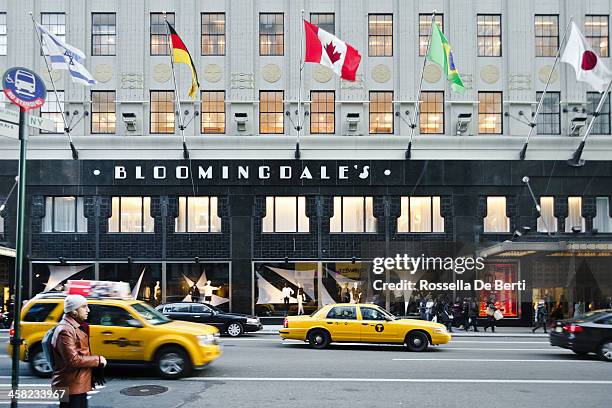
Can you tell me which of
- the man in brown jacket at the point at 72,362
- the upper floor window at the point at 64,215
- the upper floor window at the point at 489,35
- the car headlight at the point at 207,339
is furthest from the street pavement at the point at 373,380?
the upper floor window at the point at 489,35

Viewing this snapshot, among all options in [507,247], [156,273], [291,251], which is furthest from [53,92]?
[507,247]

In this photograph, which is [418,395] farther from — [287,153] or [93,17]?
[93,17]

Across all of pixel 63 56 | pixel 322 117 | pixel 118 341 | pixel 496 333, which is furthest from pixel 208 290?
pixel 118 341

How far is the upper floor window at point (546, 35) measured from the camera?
30.8 m

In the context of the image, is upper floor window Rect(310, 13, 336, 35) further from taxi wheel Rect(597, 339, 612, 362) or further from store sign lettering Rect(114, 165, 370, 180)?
taxi wheel Rect(597, 339, 612, 362)

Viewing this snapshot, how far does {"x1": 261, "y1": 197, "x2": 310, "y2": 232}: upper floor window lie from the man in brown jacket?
75.7 ft

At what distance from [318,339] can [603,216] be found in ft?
57.9

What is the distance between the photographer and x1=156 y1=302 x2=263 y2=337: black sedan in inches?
911

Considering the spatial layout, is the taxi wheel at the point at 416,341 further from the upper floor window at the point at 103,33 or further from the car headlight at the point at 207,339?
the upper floor window at the point at 103,33

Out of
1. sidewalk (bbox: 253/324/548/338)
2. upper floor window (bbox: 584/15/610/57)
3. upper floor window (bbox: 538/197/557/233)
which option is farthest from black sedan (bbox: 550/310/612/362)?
upper floor window (bbox: 584/15/610/57)

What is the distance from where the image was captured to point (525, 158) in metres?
30.0

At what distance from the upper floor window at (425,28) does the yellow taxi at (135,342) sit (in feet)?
68.1

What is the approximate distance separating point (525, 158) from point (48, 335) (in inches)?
1037

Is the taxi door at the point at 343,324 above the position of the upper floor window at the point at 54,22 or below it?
below
